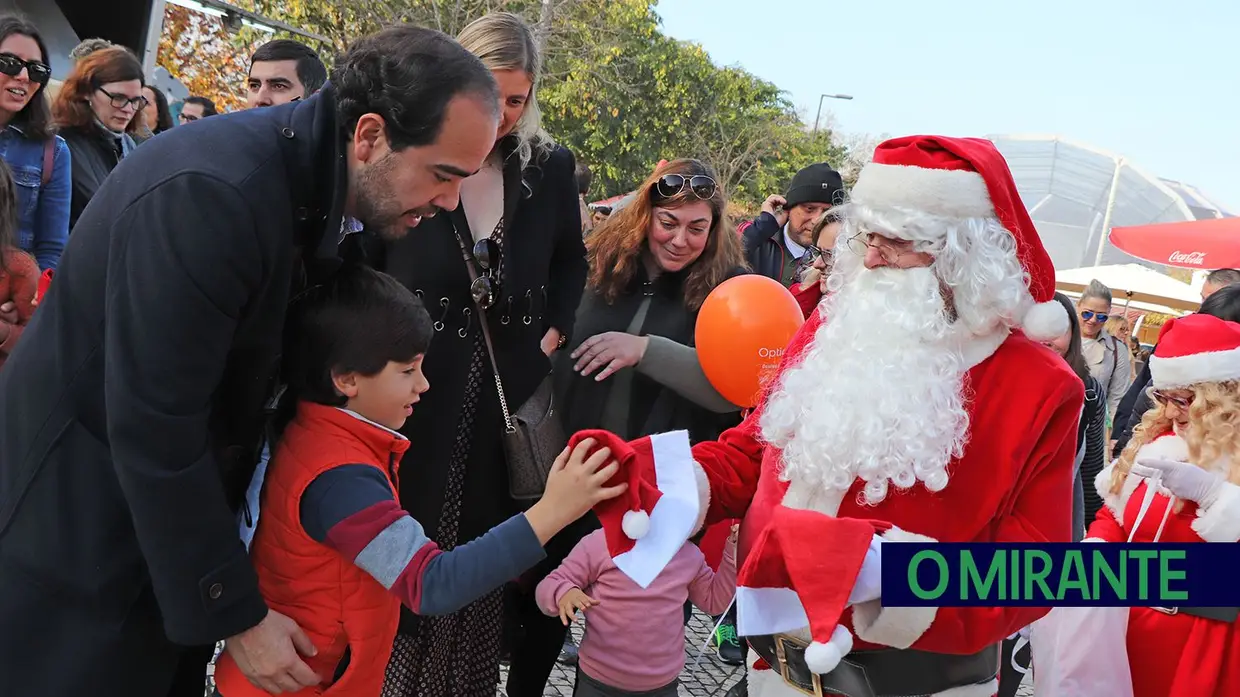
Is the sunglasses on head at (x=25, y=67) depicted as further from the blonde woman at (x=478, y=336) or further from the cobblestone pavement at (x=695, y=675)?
the cobblestone pavement at (x=695, y=675)

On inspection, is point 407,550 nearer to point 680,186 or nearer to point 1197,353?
point 680,186

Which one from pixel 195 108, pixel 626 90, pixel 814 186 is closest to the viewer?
pixel 814 186

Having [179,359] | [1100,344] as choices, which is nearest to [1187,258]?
[1100,344]

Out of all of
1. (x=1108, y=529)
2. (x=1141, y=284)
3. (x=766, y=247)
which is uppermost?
(x=1108, y=529)

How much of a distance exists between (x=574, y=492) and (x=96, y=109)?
4.06 metres

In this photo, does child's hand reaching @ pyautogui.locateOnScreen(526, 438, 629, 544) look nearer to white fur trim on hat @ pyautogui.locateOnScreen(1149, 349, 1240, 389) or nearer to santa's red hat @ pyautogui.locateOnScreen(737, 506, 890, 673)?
santa's red hat @ pyautogui.locateOnScreen(737, 506, 890, 673)

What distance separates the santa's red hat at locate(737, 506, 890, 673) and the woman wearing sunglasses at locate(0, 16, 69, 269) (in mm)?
3499

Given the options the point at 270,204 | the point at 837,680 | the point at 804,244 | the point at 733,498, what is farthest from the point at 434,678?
the point at 804,244

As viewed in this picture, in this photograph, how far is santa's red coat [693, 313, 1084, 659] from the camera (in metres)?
1.97

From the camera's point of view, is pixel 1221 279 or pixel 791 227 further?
pixel 1221 279

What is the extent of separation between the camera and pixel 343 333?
2225 mm

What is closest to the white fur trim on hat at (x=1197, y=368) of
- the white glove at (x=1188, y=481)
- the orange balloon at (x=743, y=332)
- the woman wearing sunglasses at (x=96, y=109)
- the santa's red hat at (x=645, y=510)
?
the white glove at (x=1188, y=481)

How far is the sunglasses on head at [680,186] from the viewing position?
3834mm

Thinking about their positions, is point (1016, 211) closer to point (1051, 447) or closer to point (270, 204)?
point (1051, 447)
